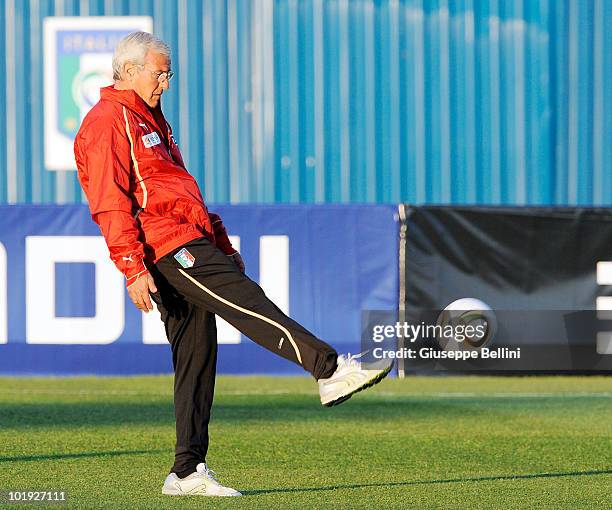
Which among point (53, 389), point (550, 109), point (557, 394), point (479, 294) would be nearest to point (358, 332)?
point (479, 294)

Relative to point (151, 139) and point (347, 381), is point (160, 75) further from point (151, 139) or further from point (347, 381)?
point (347, 381)

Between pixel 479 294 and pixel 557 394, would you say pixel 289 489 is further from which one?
pixel 479 294

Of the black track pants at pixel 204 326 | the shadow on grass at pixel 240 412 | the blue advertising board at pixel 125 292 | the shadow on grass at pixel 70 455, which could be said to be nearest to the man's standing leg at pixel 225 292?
the black track pants at pixel 204 326

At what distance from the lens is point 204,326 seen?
18.5 feet

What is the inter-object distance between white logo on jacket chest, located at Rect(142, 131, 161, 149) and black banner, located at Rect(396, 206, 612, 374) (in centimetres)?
668

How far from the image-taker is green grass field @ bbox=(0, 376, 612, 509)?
5.77 m

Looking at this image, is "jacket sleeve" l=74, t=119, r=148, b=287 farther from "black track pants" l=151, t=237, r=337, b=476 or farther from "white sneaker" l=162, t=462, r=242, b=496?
"white sneaker" l=162, t=462, r=242, b=496

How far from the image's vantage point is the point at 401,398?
10688 millimetres

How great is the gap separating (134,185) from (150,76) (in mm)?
446

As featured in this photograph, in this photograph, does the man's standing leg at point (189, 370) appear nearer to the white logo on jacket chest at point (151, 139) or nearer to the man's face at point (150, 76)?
the white logo on jacket chest at point (151, 139)

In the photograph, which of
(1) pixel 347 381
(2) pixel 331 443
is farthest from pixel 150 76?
(2) pixel 331 443

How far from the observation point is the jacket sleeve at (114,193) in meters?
5.27

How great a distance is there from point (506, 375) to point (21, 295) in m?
4.27

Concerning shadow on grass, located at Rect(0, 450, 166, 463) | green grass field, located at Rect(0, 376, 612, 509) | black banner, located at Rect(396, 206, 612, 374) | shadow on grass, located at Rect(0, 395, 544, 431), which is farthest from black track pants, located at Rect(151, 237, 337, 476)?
black banner, located at Rect(396, 206, 612, 374)
